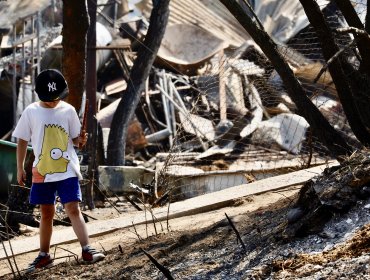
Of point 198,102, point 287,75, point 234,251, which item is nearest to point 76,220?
point 234,251

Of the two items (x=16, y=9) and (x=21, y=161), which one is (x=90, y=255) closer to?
(x=21, y=161)

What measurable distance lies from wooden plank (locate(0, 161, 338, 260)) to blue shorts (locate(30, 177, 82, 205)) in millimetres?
1004

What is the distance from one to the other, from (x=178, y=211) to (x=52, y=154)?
1838mm

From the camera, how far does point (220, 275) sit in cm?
507

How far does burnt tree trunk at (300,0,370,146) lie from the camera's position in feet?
20.2

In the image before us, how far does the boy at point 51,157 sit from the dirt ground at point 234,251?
26cm

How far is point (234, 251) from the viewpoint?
213 inches

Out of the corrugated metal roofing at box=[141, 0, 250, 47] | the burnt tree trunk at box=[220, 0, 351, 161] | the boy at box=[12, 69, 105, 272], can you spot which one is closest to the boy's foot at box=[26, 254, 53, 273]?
the boy at box=[12, 69, 105, 272]

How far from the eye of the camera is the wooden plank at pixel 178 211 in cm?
725

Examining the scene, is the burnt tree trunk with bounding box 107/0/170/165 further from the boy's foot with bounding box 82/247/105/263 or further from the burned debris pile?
the boy's foot with bounding box 82/247/105/263

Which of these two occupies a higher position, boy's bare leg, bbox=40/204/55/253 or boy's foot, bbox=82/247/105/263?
boy's bare leg, bbox=40/204/55/253

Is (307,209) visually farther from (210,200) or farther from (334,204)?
(210,200)

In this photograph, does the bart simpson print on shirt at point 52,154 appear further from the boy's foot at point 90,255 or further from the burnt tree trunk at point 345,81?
the burnt tree trunk at point 345,81

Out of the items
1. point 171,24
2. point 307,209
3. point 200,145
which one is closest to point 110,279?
point 307,209
